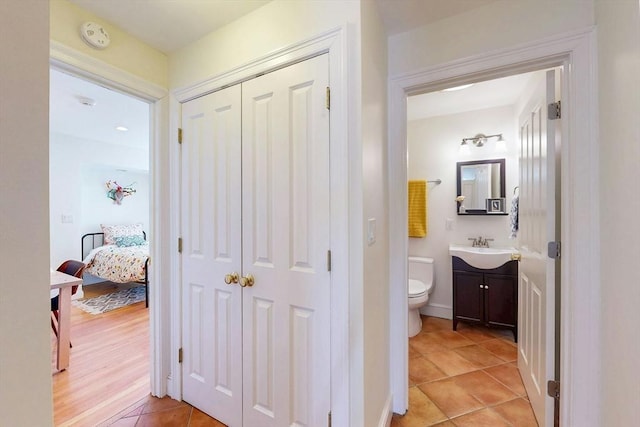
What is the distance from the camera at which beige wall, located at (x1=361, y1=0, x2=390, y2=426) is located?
1212mm

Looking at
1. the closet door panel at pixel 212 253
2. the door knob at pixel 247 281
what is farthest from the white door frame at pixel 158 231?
the door knob at pixel 247 281

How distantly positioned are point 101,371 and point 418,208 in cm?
338

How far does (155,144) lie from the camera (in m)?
1.81

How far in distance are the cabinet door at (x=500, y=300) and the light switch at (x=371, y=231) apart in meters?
1.94

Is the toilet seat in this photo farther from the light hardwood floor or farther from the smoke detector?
the smoke detector

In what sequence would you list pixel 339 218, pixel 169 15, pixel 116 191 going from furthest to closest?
pixel 116 191
pixel 169 15
pixel 339 218

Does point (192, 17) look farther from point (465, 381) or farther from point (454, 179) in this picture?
point (465, 381)

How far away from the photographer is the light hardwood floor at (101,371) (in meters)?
1.74

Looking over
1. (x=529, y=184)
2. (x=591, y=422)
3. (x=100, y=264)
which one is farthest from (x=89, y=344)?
(x=529, y=184)

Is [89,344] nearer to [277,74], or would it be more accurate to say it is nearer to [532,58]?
[277,74]

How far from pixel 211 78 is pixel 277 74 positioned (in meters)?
0.51

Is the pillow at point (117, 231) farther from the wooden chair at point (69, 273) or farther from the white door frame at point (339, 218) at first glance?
the white door frame at point (339, 218)

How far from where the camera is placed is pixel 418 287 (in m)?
2.71

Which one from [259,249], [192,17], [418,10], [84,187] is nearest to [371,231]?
[259,249]
